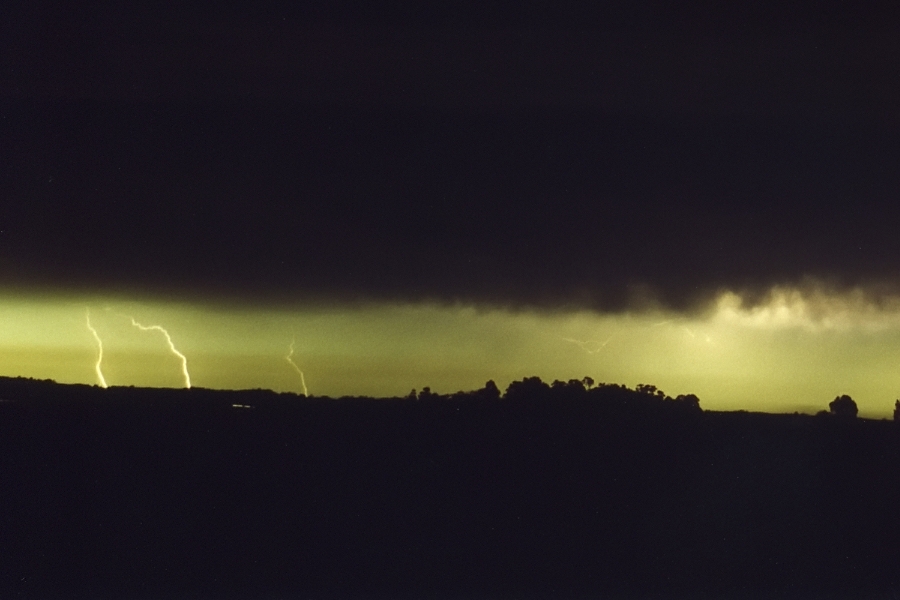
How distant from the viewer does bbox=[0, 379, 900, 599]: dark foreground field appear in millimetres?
11242

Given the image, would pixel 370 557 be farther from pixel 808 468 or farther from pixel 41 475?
pixel 808 468

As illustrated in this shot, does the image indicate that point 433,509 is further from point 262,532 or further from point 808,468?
point 808,468

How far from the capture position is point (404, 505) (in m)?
12.0

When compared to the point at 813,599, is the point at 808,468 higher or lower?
higher

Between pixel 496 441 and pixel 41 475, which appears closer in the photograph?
pixel 41 475

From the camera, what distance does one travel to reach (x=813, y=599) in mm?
11562

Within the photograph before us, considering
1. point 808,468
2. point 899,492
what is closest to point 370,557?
point 808,468

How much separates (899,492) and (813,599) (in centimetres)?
196

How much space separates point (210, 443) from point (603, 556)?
487cm

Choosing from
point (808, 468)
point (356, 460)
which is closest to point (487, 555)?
point (356, 460)

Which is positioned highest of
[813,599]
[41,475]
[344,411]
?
[344,411]

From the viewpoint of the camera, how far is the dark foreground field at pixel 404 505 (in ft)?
36.9

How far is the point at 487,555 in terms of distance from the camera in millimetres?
11711

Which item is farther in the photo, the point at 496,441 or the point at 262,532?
the point at 496,441
